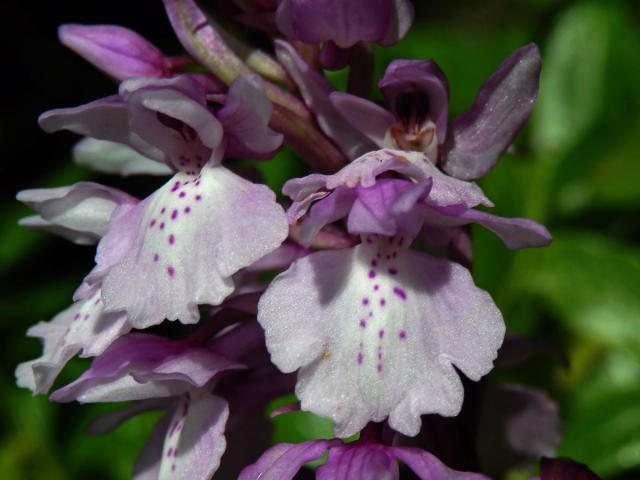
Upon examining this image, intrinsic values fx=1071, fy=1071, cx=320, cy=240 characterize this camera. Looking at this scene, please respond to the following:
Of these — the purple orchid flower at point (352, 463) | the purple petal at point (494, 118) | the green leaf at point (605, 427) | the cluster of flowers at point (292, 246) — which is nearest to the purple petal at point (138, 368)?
the cluster of flowers at point (292, 246)

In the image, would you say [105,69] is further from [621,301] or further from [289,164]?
[621,301]

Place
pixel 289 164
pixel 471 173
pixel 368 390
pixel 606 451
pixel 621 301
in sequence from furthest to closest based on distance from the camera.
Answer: pixel 289 164
pixel 621 301
pixel 606 451
pixel 471 173
pixel 368 390

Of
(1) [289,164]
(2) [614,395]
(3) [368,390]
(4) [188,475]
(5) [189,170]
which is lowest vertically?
(2) [614,395]

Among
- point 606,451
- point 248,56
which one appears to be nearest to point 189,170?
point 248,56

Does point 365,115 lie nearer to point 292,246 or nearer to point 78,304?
point 292,246

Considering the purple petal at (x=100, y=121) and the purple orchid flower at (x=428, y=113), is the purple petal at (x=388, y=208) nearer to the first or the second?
the purple orchid flower at (x=428, y=113)

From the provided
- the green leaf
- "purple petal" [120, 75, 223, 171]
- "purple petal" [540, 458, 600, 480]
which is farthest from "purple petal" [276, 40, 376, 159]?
the green leaf

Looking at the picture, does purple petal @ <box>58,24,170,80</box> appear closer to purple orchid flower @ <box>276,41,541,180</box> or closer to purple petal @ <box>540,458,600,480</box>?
purple orchid flower @ <box>276,41,541,180</box>
